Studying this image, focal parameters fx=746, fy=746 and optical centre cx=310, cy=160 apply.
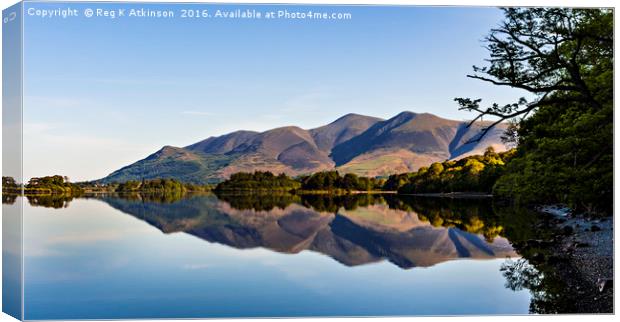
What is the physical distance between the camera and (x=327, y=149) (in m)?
11.1

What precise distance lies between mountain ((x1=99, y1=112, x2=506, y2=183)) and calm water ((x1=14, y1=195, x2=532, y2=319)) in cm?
46

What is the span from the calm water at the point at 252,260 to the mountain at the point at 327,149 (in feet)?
1.51

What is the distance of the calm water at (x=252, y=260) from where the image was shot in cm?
939

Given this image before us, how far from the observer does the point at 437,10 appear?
941cm

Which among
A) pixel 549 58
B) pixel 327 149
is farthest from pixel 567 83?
pixel 327 149

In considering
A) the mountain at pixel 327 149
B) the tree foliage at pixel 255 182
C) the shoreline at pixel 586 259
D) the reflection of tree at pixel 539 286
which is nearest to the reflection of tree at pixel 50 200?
the mountain at pixel 327 149

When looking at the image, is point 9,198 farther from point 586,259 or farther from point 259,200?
point 586,259

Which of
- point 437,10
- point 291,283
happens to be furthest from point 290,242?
point 437,10

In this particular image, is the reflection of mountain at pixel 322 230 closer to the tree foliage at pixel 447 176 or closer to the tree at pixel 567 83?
the tree foliage at pixel 447 176

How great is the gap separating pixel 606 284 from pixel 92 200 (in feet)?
22.6

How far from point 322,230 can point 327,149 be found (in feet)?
4.44

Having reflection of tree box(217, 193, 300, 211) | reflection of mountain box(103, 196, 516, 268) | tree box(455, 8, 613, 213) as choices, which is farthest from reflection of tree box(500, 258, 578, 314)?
reflection of tree box(217, 193, 300, 211)

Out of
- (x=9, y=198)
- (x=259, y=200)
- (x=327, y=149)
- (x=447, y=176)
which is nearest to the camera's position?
(x=9, y=198)

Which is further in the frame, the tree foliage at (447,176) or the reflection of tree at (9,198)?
the tree foliage at (447,176)
